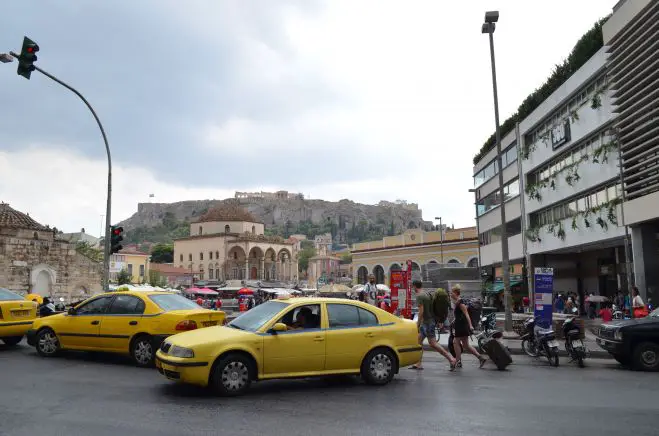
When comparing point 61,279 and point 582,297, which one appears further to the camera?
point 582,297

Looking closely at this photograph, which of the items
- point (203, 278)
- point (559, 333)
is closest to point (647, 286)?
point (559, 333)

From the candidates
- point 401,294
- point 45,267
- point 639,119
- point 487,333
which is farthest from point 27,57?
point 639,119

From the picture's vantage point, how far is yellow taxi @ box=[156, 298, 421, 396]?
741 centimetres

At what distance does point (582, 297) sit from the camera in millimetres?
34844

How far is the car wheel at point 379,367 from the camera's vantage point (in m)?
8.44

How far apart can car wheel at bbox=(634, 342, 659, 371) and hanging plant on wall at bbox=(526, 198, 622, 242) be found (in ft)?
46.9

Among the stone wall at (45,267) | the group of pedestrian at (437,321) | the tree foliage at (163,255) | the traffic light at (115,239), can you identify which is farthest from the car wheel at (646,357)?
the tree foliage at (163,255)

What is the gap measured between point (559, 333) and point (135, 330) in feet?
34.4

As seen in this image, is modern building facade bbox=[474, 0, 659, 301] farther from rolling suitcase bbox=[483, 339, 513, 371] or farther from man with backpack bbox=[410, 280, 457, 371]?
man with backpack bbox=[410, 280, 457, 371]

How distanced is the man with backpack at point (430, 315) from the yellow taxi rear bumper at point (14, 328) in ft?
28.9

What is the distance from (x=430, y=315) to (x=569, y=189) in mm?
21456

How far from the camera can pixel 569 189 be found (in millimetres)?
28750

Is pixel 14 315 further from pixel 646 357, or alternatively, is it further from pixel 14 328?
pixel 646 357

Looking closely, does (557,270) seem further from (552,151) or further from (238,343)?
(238,343)
